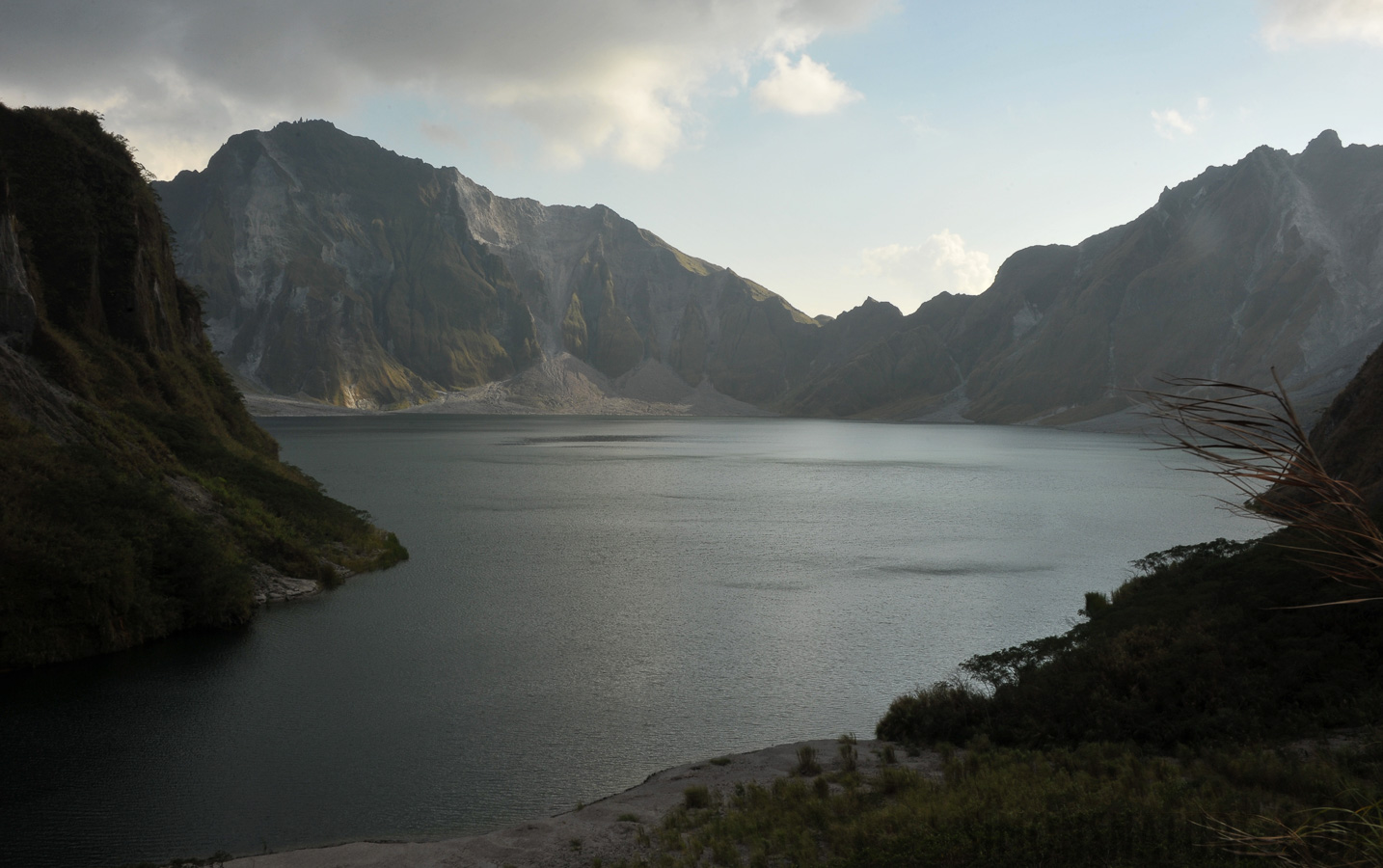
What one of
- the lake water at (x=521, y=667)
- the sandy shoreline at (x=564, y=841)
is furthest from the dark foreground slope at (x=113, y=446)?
the sandy shoreline at (x=564, y=841)

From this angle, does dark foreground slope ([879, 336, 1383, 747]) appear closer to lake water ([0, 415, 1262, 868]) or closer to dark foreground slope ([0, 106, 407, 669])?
lake water ([0, 415, 1262, 868])

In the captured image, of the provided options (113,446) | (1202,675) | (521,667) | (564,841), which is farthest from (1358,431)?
(113,446)

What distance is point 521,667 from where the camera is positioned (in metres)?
26.9

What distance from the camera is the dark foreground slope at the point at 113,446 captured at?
25.9 meters

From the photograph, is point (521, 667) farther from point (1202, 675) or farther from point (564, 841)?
point (1202, 675)

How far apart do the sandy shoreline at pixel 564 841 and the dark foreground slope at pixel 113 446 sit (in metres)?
15.9

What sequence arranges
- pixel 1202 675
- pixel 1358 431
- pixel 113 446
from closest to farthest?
pixel 1202 675 → pixel 113 446 → pixel 1358 431

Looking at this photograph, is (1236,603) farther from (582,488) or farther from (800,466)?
(800,466)

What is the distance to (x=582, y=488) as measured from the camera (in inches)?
3049

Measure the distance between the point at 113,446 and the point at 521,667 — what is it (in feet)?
66.6

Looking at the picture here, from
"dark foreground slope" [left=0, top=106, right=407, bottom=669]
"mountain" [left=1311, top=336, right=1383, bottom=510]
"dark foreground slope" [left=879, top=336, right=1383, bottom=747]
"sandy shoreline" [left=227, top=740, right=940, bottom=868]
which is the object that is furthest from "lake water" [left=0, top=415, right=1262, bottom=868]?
"mountain" [left=1311, top=336, right=1383, bottom=510]

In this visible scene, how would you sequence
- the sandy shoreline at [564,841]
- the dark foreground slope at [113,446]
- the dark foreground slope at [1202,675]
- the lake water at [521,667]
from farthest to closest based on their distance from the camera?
the dark foreground slope at [113,446] → the lake water at [521,667] → the dark foreground slope at [1202,675] → the sandy shoreline at [564,841]

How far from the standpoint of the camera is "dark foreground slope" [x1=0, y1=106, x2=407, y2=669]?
25906 mm

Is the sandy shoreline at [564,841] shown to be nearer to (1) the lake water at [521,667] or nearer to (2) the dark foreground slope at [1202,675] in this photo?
(1) the lake water at [521,667]
